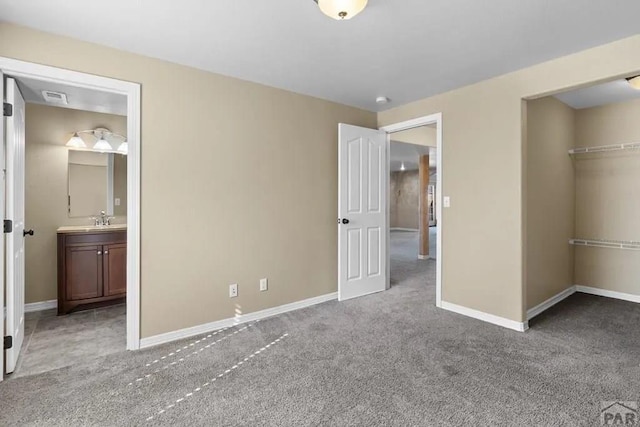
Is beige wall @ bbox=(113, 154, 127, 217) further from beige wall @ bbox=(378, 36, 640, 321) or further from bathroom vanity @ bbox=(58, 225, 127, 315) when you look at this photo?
beige wall @ bbox=(378, 36, 640, 321)

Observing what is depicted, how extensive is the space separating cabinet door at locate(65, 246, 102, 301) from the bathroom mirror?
0.61 m

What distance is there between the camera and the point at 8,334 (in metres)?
2.18

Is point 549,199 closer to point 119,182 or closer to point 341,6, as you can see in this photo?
point 341,6

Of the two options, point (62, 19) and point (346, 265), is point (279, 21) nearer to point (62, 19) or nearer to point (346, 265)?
point (62, 19)

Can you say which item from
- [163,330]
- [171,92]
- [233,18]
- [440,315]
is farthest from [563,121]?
[163,330]

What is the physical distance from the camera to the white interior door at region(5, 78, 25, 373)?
218cm

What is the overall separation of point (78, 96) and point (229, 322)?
2335 millimetres

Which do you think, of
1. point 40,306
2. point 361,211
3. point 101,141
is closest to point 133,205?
point 101,141

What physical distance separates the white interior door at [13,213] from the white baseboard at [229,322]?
815 mm

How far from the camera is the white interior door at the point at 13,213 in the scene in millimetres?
2178

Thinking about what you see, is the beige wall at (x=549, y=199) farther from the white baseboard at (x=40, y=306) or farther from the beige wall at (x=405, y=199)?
the beige wall at (x=405, y=199)

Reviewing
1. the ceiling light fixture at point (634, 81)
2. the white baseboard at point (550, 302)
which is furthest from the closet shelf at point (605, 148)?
the white baseboard at point (550, 302)

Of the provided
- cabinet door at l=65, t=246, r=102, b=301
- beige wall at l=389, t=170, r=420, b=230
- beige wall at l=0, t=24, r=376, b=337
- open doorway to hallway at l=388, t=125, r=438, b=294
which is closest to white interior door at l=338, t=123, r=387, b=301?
beige wall at l=0, t=24, r=376, b=337

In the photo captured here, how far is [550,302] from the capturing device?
3619 mm
